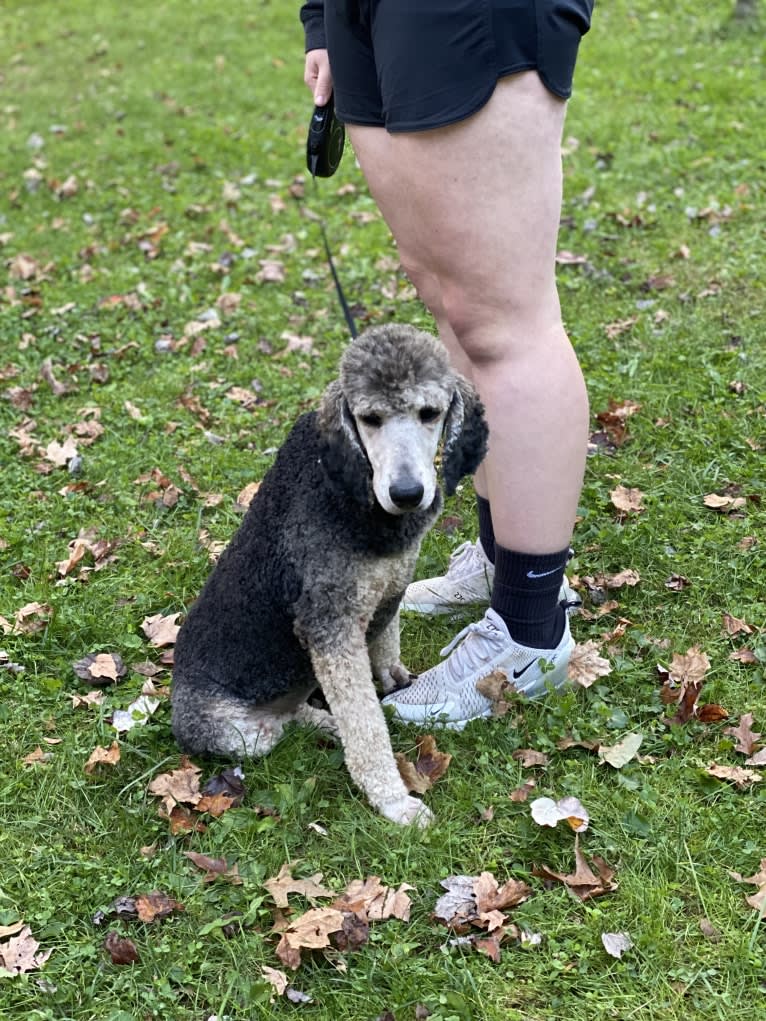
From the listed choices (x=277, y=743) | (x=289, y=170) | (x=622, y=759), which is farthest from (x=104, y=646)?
(x=289, y=170)

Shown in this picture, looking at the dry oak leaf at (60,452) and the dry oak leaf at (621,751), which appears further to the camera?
the dry oak leaf at (60,452)

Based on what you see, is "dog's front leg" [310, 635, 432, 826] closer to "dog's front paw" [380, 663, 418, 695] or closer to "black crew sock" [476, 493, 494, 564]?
"dog's front paw" [380, 663, 418, 695]

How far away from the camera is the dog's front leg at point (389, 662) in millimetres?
3240

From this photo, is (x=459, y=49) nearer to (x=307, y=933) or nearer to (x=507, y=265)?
(x=507, y=265)

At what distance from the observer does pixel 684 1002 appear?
2.23 meters

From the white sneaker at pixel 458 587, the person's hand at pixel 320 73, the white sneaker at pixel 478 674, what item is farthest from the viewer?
the white sneaker at pixel 458 587

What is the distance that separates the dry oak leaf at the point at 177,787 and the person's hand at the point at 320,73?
2278mm


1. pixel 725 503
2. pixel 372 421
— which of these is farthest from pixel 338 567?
pixel 725 503

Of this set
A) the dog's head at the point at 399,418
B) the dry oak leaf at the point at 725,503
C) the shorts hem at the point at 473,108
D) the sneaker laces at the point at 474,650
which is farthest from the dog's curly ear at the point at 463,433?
the dry oak leaf at the point at 725,503

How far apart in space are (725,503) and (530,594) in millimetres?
1366

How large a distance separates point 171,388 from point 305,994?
3.79 meters

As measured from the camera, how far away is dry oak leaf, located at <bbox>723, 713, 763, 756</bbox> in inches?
113

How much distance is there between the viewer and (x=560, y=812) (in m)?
2.70

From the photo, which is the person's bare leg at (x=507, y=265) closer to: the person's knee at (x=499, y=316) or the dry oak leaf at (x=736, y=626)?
the person's knee at (x=499, y=316)
